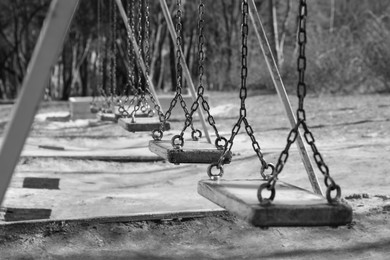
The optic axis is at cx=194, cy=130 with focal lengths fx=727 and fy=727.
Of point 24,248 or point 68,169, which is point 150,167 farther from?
point 24,248

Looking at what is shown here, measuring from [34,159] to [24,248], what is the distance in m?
3.99

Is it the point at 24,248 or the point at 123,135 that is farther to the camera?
the point at 123,135

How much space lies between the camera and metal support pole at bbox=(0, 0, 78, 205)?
1.90 metres

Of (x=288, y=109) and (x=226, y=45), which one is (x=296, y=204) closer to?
(x=288, y=109)

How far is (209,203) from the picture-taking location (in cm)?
538

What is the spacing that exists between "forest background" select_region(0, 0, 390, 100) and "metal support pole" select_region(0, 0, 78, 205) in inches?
314

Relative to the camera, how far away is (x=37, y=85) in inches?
75.1

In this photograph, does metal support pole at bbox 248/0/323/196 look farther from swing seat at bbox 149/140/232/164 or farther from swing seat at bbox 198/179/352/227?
swing seat at bbox 198/179/352/227

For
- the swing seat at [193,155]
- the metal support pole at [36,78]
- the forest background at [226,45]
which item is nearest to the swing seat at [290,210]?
the metal support pole at [36,78]

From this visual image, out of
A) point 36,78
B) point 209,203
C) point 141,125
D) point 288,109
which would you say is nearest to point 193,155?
point 288,109

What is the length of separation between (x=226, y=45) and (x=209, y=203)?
17.0 meters

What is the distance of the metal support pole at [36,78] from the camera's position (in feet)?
6.23

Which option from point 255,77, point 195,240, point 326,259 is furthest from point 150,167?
point 255,77

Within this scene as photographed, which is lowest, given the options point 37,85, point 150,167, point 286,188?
point 150,167
